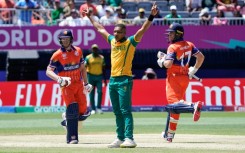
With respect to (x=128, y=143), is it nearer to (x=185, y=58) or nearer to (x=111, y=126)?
(x=185, y=58)

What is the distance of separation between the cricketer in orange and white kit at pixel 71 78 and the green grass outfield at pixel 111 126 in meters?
1.16

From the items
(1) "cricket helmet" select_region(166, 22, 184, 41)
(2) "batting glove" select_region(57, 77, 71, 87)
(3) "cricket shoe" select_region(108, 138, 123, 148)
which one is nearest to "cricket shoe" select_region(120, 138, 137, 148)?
(3) "cricket shoe" select_region(108, 138, 123, 148)

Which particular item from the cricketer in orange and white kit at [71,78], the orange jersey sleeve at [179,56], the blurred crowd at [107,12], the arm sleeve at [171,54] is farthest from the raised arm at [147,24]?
the blurred crowd at [107,12]

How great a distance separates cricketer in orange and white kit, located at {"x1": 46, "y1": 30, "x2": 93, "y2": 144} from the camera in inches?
609

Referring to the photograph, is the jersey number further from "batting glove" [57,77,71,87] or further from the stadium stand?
the stadium stand

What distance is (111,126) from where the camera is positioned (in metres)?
21.0

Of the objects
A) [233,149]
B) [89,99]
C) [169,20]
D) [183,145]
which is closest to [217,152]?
[233,149]

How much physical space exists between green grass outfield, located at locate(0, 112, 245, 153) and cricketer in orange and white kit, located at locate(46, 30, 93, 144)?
1.16 metres

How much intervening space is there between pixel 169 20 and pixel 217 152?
56.1 feet

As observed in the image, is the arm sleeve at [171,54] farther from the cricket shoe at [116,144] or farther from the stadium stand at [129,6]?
the stadium stand at [129,6]

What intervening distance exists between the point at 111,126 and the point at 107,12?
33.1 ft

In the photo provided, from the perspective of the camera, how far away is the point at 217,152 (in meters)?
13.4

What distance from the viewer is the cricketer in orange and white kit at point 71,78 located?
1547 cm

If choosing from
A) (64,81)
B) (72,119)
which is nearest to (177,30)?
(64,81)
